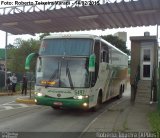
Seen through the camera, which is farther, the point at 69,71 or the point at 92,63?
the point at 69,71

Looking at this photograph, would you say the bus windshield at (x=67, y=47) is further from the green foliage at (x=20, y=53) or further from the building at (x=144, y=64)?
the green foliage at (x=20, y=53)

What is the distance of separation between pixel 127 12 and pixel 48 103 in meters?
8.69

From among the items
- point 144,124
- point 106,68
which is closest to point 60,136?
point 144,124

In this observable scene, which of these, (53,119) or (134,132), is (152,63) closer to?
(53,119)

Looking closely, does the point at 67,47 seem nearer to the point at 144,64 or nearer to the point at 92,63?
the point at 92,63

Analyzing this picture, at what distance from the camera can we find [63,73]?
16.0 meters

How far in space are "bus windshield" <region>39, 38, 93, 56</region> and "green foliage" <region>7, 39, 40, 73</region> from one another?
36.8 meters

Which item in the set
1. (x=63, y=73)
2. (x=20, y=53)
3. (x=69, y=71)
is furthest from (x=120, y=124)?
(x=20, y=53)

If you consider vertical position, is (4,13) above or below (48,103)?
above

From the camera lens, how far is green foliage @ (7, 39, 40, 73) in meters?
54.2

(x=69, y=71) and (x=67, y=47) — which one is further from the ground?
(x=67, y=47)

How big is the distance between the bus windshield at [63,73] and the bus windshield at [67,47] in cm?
30

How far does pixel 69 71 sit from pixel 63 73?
26cm

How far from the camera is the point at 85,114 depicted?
17266 millimetres
